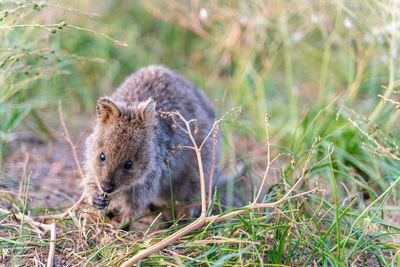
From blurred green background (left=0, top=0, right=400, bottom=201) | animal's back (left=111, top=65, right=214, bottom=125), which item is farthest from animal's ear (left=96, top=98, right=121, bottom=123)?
blurred green background (left=0, top=0, right=400, bottom=201)

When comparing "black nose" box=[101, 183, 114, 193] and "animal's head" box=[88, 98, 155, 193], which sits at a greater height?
"animal's head" box=[88, 98, 155, 193]

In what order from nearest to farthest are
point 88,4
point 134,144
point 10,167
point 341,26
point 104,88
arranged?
point 134,144, point 10,167, point 341,26, point 104,88, point 88,4

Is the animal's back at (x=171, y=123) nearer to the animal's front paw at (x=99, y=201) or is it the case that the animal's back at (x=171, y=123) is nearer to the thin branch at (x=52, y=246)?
the animal's front paw at (x=99, y=201)

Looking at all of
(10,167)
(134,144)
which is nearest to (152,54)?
(10,167)

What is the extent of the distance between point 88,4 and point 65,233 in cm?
525

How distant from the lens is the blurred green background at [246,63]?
4977mm

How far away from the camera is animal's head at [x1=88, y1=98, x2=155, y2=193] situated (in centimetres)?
376

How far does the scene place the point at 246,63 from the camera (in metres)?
6.56

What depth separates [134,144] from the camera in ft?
12.8

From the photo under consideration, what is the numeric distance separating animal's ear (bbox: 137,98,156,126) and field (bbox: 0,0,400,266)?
0.64 m

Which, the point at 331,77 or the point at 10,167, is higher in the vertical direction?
the point at 331,77

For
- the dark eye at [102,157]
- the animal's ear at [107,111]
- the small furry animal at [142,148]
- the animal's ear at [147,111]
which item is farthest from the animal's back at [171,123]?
the dark eye at [102,157]

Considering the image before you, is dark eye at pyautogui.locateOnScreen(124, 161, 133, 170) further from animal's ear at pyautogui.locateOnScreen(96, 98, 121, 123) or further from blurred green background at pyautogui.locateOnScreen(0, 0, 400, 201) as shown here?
blurred green background at pyautogui.locateOnScreen(0, 0, 400, 201)

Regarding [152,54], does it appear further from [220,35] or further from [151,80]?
[151,80]
